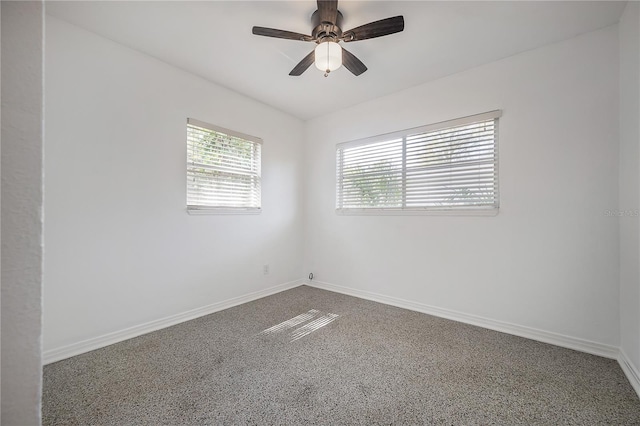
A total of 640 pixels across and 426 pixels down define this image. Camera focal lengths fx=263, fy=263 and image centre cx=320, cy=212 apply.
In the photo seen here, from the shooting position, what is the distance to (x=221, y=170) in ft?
10.1

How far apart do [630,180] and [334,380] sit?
2456 millimetres

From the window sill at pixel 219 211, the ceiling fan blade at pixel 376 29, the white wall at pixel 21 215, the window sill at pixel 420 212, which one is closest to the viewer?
the white wall at pixel 21 215

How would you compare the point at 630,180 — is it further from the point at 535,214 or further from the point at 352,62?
the point at 352,62

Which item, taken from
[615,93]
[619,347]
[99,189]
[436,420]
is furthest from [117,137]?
[619,347]

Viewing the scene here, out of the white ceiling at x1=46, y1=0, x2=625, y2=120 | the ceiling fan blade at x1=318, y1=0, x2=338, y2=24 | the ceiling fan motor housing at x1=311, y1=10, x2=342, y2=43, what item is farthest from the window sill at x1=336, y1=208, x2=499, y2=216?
the ceiling fan blade at x1=318, y1=0, x2=338, y2=24

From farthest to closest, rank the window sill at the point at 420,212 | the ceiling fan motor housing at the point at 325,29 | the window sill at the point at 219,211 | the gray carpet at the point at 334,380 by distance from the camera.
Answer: the window sill at the point at 219,211, the window sill at the point at 420,212, the ceiling fan motor housing at the point at 325,29, the gray carpet at the point at 334,380

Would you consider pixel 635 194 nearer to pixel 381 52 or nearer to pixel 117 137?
pixel 381 52

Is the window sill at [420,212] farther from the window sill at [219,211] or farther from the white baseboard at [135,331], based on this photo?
the white baseboard at [135,331]

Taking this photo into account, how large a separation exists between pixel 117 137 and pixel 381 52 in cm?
245

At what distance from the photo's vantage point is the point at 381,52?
240 centimetres

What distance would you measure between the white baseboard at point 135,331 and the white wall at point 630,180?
11.0ft

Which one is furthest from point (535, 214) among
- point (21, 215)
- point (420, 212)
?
point (21, 215)

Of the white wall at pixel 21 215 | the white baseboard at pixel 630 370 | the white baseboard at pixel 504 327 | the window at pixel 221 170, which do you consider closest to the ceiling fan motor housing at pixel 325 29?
the window at pixel 221 170

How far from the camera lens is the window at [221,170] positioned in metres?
2.81
